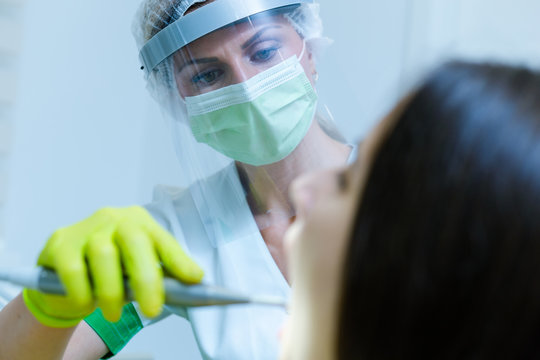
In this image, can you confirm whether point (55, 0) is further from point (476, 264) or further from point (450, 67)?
point (476, 264)

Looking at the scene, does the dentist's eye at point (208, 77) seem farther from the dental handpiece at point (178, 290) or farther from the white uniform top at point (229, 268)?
the dental handpiece at point (178, 290)

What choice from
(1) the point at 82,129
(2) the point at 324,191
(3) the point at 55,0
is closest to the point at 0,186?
(1) the point at 82,129

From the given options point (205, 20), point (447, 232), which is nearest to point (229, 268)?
point (205, 20)

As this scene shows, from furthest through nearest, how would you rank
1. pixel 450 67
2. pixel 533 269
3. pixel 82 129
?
1. pixel 82 129
2. pixel 450 67
3. pixel 533 269

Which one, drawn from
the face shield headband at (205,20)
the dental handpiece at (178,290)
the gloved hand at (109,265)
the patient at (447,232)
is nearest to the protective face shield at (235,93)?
the face shield headband at (205,20)

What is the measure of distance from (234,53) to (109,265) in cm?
51

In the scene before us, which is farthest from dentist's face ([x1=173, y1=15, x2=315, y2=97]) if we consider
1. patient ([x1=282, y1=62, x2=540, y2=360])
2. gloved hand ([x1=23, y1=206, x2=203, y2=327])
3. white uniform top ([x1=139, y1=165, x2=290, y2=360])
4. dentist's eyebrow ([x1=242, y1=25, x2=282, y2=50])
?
patient ([x1=282, y1=62, x2=540, y2=360])

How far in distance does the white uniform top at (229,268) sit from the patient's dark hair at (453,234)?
59 centimetres

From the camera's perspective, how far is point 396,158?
49cm

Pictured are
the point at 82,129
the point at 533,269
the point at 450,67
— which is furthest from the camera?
the point at 82,129

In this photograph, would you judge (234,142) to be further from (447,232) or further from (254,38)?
(447,232)

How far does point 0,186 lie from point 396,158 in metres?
1.56

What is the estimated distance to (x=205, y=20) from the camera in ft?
3.49

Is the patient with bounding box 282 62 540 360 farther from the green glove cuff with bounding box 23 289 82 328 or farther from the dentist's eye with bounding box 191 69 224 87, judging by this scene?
the dentist's eye with bounding box 191 69 224 87
